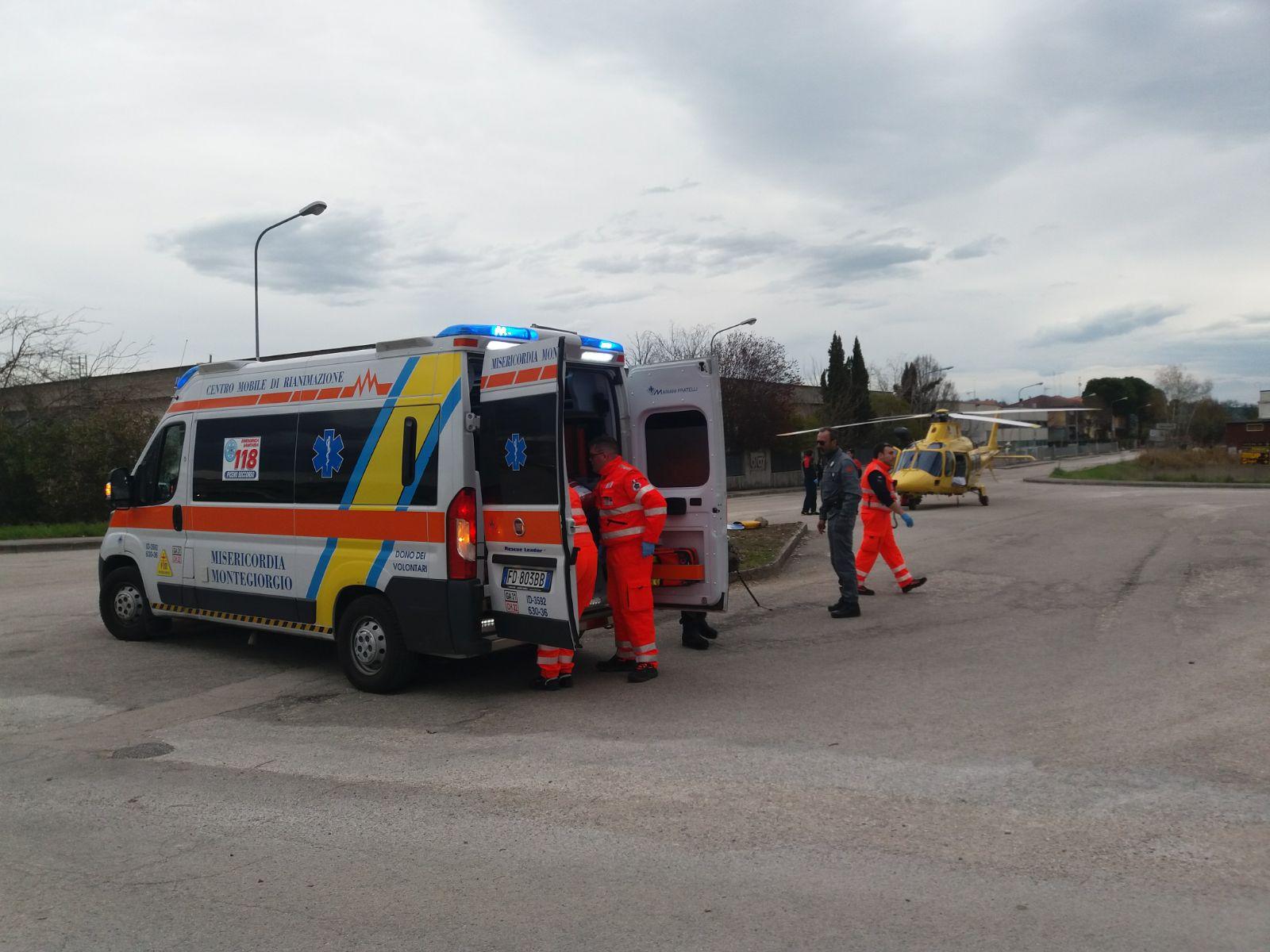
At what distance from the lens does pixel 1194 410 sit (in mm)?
91062

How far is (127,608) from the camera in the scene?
9875 mm

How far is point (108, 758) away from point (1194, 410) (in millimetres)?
100619

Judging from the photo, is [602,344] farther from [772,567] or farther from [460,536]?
[772,567]

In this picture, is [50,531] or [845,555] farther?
Answer: [50,531]

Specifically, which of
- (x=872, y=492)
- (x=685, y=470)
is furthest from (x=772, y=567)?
(x=685, y=470)

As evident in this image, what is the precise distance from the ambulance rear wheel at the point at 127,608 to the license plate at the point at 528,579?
4.53 meters

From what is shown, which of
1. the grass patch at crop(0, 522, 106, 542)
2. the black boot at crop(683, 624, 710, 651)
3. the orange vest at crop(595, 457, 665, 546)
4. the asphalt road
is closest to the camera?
the asphalt road

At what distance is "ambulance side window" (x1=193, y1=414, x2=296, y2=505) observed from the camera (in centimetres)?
820

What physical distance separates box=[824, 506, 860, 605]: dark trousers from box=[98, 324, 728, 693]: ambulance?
257cm

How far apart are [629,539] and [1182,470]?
36.9m

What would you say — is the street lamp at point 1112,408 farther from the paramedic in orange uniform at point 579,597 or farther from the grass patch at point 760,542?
the paramedic in orange uniform at point 579,597

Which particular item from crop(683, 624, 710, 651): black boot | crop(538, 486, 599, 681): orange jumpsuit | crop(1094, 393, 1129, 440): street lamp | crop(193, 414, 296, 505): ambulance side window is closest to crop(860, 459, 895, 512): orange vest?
crop(683, 624, 710, 651): black boot

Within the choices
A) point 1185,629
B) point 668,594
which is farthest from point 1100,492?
point 668,594

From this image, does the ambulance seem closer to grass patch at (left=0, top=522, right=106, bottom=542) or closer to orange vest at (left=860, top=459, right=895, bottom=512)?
orange vest at (left=860, top=459, right=895, bottom=512)
